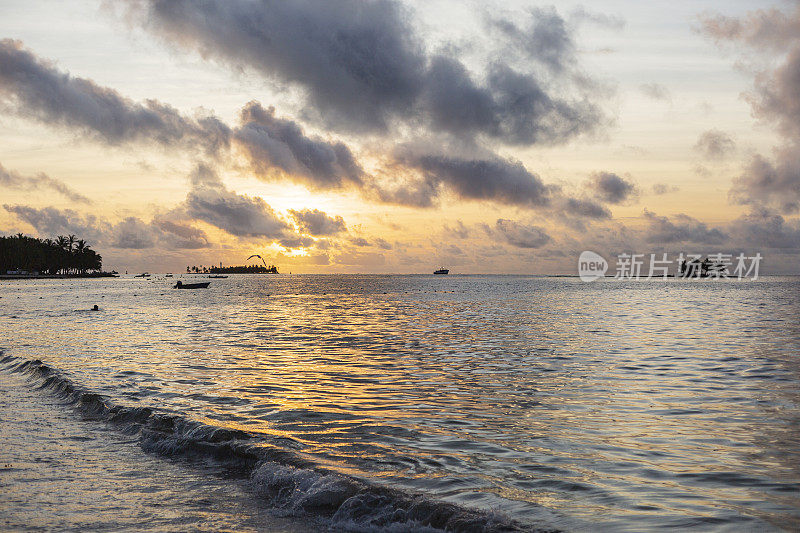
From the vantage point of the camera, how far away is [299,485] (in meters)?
11.7

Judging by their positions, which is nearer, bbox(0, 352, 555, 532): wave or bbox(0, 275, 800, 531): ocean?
bbox(0, 352, 555, 532): wave

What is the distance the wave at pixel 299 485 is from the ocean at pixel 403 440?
0.05 meters

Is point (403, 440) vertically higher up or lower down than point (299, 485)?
higher up

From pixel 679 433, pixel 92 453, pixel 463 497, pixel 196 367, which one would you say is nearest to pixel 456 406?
pixel 679 433

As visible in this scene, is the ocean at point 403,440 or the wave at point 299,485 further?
the ocean at point 403,440

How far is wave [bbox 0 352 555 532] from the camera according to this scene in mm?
9930

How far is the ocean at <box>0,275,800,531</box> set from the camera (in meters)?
10.2

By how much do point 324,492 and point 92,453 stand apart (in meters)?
6.57

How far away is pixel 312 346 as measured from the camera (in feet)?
122

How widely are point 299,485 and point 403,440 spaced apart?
3.94m

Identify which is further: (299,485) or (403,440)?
(403,440)

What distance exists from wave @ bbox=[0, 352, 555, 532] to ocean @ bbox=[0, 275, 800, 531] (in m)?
0.05

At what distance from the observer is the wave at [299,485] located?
9930mm

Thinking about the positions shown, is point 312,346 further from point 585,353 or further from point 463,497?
point 463,497
